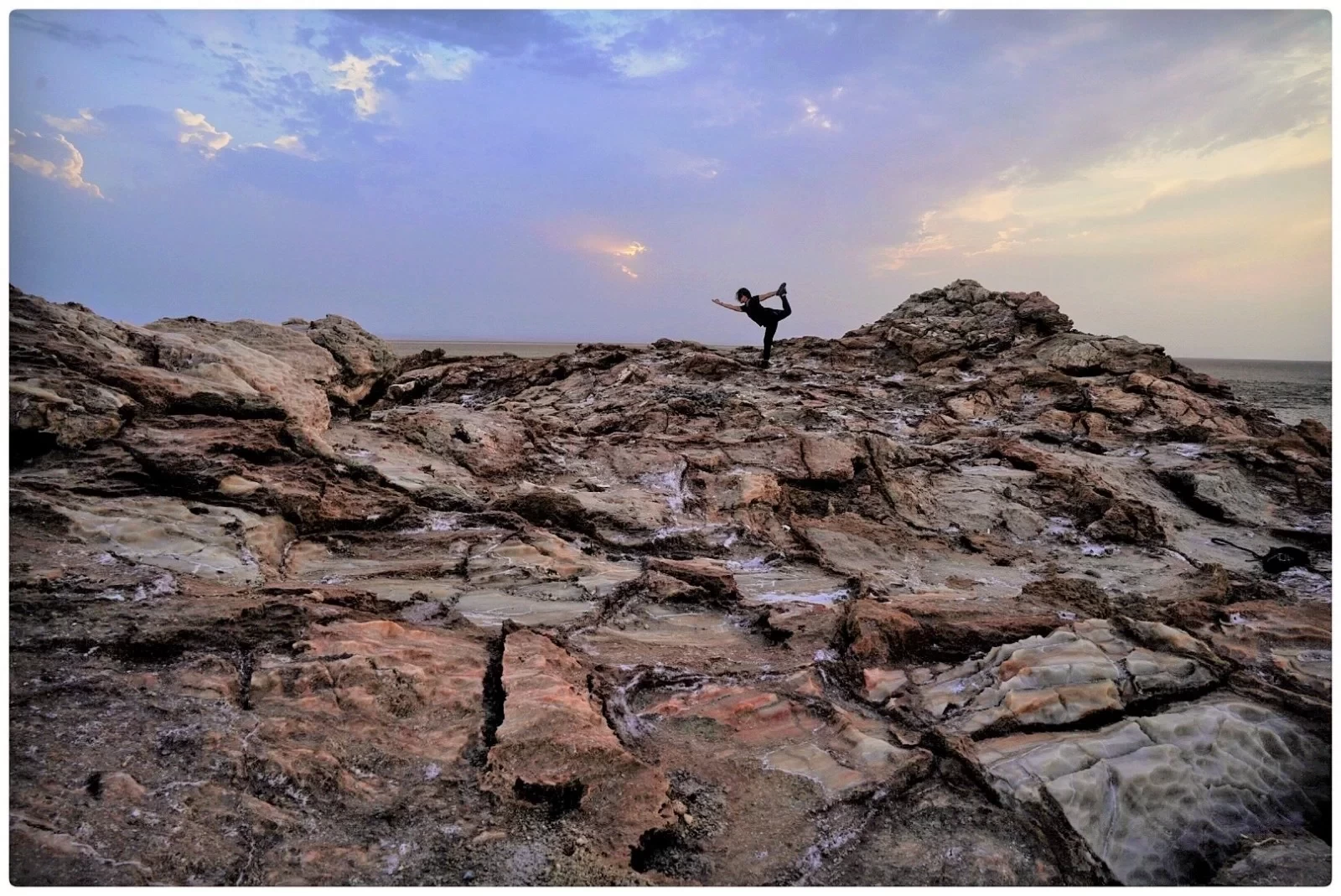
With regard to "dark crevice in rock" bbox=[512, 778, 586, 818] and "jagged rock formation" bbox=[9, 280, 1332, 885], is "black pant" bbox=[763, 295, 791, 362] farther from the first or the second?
"dark crevice in rock" bbox=[512, 778, 586, 818]

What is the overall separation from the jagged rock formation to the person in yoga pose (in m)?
3.95

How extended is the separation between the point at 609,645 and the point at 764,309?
29.3 ft

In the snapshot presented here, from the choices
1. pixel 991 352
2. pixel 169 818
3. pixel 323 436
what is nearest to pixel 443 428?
pixel 323 436

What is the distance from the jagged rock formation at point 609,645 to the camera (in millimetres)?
2510

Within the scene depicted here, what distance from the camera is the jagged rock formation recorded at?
A: 2510 millimetres

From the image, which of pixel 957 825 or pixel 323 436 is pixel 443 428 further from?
pixel 957 825

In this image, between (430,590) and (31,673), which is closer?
(31,673)

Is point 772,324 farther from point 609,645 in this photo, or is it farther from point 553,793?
point 553,793

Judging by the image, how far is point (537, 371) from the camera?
13.4 metres

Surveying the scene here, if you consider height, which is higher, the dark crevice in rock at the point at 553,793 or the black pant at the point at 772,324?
the black pant at the point at 772,324

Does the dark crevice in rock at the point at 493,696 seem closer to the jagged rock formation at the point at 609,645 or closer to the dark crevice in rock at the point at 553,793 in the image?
the jagged rock formation at the point at 609,645

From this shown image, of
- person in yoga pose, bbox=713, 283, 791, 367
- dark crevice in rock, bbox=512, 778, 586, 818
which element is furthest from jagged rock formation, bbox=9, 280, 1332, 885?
person in yoga pose, bbox=713, 283, 791, 367

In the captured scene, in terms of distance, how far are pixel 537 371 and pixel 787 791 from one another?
11.4 metres

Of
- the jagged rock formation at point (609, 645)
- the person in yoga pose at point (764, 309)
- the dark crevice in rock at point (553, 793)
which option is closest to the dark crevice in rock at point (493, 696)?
the jagged rock formation at point (609, 645)
